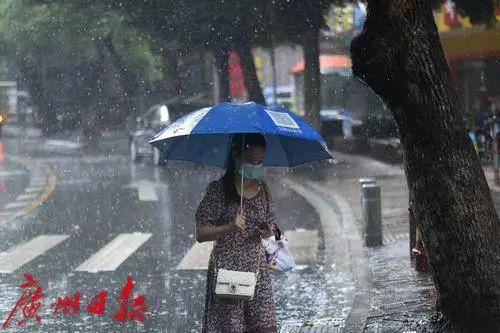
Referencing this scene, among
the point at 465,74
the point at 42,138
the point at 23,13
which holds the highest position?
the point at 23,13

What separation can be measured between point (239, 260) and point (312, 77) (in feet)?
76.9

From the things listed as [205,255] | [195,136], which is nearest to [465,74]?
[205,255]

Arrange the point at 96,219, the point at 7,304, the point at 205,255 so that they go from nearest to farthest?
1. the point at 7,304
2. the point at 205,255
3. the point at 96,219

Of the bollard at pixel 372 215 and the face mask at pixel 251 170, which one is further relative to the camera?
the bollard at pixel 372 215

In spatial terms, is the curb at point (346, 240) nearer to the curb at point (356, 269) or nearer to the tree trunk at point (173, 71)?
the curb at point (356, 269)

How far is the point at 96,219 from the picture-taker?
1561 centimetres

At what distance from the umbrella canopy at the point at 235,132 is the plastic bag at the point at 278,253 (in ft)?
1.78

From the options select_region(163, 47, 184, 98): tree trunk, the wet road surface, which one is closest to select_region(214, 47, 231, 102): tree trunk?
select_region(163, 47, 184, 98): tree trunk

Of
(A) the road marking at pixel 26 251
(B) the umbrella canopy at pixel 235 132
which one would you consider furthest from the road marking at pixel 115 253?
(B) the umbrella canopy at pixel 235 132

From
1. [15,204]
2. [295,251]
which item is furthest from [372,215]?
[15,204]

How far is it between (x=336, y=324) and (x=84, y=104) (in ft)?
118

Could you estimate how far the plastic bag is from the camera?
5.47m

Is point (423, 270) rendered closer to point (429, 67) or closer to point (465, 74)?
point (429, 67)

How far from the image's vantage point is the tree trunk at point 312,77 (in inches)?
1109
